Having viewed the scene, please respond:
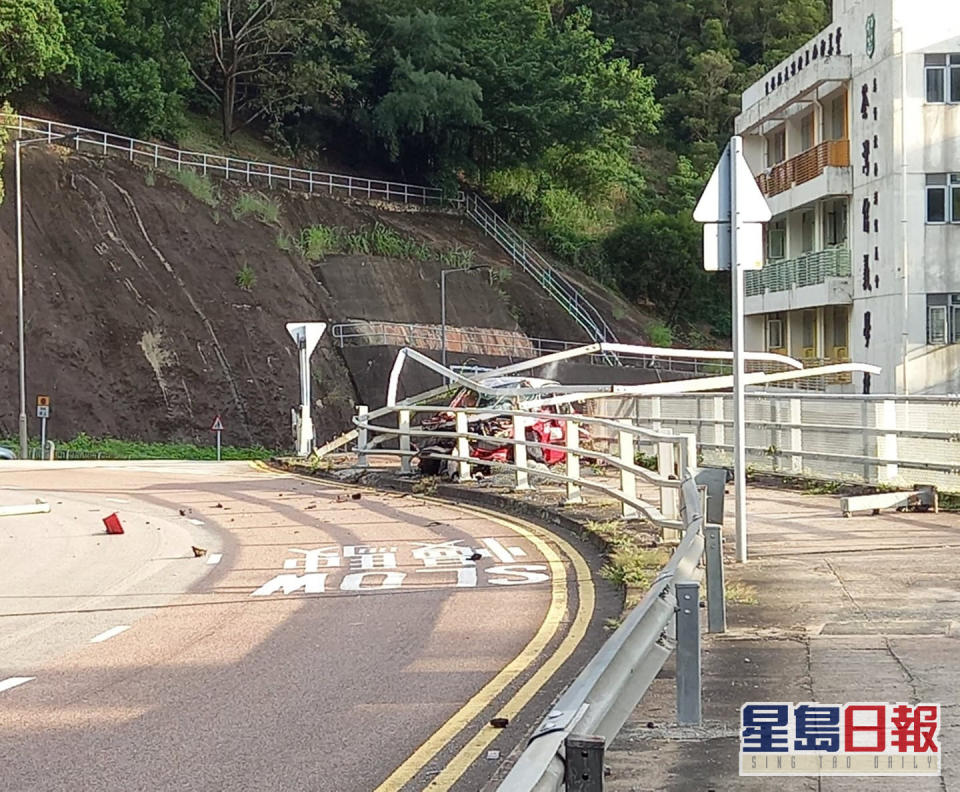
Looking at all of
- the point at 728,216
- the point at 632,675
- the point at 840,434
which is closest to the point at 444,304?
the point at 840,434

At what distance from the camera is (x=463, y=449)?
75.0ft

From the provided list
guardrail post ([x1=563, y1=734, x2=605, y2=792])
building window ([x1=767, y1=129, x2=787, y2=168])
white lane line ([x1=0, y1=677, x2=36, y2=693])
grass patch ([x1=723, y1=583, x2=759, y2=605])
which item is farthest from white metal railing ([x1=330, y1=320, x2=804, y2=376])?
guardrail post ([x1=563, y1=734, x2=605, y2=792])

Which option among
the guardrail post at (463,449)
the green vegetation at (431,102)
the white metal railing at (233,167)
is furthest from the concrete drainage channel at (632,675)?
the green vegetation at (431,102)

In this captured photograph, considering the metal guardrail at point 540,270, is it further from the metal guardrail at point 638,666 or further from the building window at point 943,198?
the metal guardrail at point 638,666

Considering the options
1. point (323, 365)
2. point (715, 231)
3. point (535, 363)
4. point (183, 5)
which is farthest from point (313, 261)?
point (715, 231)

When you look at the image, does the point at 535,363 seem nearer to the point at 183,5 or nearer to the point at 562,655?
the point at 562,655

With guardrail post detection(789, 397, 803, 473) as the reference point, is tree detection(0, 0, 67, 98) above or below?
above

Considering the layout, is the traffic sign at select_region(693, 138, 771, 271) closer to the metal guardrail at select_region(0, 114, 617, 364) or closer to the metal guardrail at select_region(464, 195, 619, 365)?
the metal guardrail at select_region(0, 114, 617, 364)

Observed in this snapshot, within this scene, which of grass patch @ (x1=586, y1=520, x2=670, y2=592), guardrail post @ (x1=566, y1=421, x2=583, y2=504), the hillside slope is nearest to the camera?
grass patch @ (x1=586, y1=520, x2=670, y2=592)

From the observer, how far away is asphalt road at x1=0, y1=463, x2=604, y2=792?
7187mm

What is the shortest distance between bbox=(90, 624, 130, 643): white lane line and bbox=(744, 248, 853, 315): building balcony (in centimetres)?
3539

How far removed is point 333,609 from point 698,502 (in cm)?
348

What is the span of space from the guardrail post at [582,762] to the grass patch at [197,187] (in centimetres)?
5431

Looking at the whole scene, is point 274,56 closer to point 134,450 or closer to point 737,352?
point 134,450
